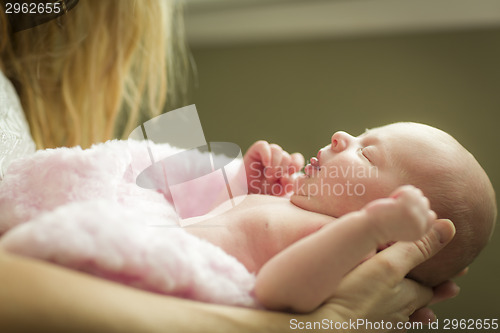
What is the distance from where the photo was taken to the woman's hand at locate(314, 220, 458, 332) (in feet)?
1.92

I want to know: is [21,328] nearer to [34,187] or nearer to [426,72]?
[34,187]

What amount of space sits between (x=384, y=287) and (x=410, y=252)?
66mm

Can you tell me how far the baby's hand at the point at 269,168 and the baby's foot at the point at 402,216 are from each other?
0.39 meters

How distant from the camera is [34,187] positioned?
0.65 meters

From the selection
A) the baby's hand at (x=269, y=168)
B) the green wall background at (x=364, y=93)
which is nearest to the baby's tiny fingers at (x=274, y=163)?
the baby's hand at (x=269, y=168)

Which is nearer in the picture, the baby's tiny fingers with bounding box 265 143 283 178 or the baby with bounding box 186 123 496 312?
the baby with bounding box 186 123 496 312

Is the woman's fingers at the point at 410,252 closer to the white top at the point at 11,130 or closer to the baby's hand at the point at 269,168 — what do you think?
the baby's hand at the point at 269,168

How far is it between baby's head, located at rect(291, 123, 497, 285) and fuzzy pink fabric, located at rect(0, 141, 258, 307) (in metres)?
0.23

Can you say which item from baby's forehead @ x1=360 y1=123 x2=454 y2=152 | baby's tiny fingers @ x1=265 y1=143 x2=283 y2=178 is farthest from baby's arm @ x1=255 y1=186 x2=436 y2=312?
baby's tiny fingers @ x1=265 y1=143 x2=283 y2=178

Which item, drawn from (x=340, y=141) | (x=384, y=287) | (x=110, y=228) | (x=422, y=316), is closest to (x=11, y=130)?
(x=110, y=228)

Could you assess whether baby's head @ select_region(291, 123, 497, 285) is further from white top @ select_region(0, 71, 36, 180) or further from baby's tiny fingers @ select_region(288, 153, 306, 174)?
white top @ select_region(0, 71, 36, 180)

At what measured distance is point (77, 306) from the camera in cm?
38

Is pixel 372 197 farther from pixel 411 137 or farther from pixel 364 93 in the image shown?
pixel 364 93

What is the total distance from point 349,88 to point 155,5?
2.05 ft
